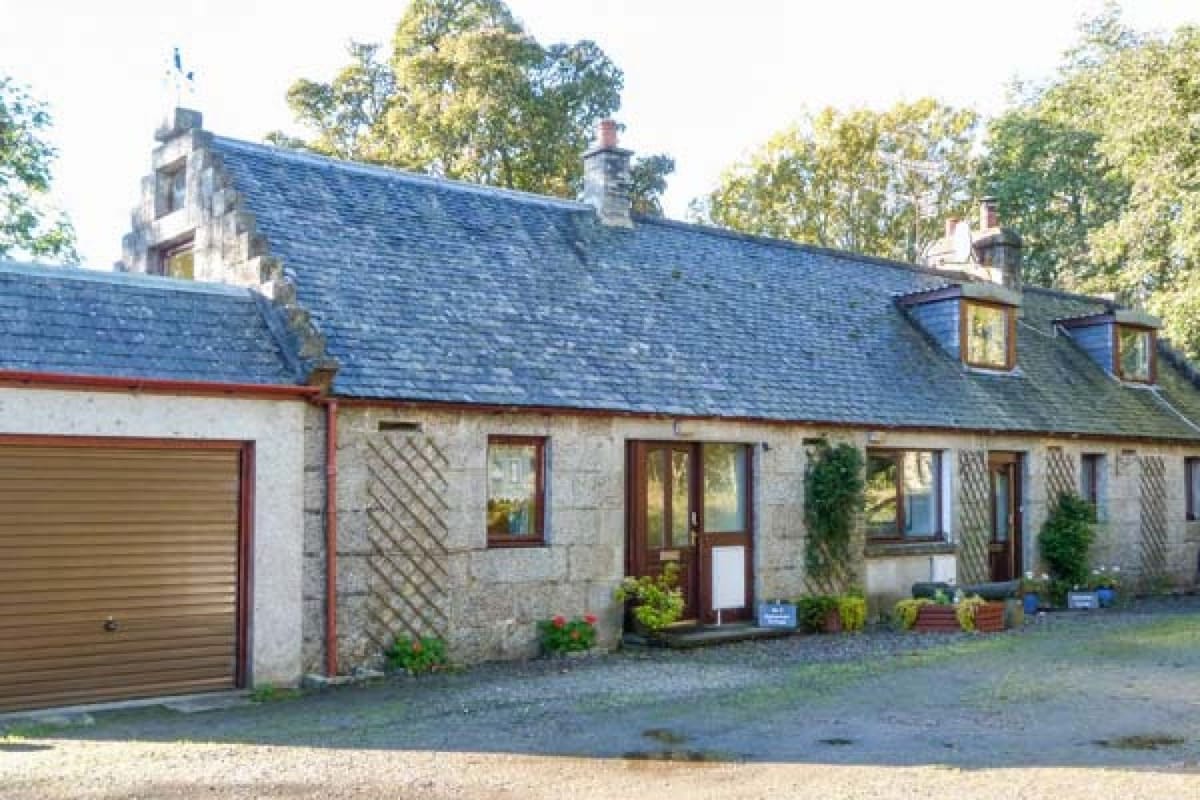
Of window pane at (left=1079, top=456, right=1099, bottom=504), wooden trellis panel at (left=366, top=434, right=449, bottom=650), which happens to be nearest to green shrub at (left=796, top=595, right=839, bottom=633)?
wooden trellis panel at (left=366, top=434, right=449, bottom=650)

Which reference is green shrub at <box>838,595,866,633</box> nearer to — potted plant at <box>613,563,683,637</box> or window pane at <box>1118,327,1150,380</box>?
potted plant at <box>613,563,683,637</box>

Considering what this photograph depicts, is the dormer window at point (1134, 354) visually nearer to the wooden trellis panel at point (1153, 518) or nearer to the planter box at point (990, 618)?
the wooden trellis panel at point (1153, 518)

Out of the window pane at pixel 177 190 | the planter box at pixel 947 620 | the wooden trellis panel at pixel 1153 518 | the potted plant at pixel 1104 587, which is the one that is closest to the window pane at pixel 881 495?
the planter box at pixel 947 620

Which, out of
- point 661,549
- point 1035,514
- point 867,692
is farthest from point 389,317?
point 1035,514

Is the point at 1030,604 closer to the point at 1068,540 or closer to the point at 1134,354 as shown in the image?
the point at 1068,540

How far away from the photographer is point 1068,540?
1989cm

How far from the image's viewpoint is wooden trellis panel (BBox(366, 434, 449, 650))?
12227 millimetres

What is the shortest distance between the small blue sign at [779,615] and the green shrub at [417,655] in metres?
4.83

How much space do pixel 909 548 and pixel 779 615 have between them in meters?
3.20

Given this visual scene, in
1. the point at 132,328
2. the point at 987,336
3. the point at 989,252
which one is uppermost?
the point at 989,252

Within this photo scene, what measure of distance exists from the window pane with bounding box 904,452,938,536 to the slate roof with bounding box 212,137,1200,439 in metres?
0.72

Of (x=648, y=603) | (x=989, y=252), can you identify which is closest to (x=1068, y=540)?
(x=989, y=252)

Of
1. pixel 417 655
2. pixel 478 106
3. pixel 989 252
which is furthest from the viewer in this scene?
pixel 478 106

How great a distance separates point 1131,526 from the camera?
21938 millimetres
